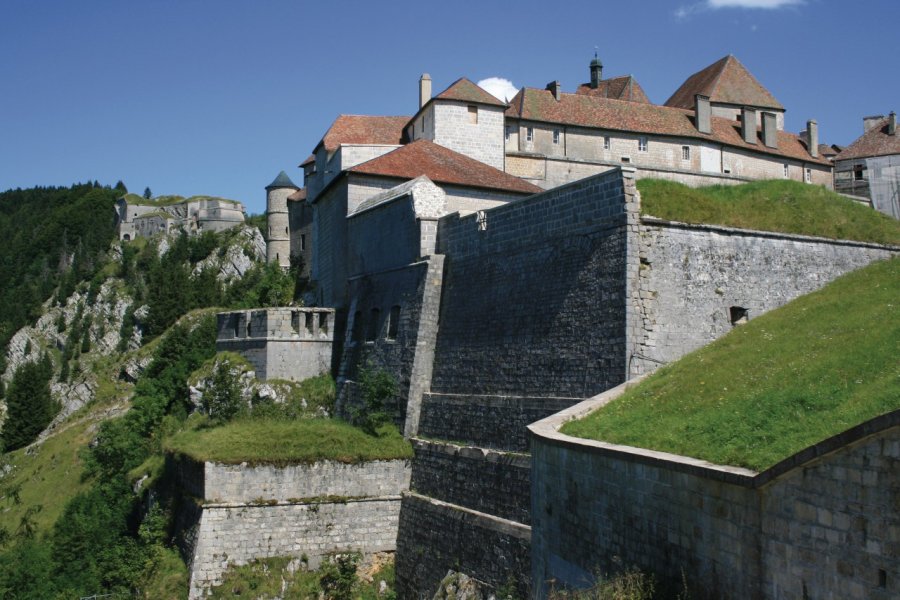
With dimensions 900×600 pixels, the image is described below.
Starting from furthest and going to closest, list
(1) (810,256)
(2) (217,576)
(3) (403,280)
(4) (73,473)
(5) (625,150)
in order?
(5) (625,150) < (4) (73,473) < (3) (403,280) < (2) (217,576) < (1) (810,256)

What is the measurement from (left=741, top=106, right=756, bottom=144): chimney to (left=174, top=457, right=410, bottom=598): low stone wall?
105 feet

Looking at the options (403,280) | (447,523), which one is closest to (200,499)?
(447,523)

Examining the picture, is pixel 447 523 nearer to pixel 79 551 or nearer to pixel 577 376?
pixel 577 376

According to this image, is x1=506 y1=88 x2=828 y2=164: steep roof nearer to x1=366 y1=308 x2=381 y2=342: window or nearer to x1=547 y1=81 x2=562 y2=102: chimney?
x1=547 y1=81 x2=562 y2=102: chimney

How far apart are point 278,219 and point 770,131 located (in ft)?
94.1

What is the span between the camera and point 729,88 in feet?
168

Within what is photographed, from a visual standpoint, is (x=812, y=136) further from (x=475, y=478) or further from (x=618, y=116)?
(x=475, y=478)

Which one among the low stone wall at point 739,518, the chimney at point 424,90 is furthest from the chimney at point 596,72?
the low stone wall at point 739,518

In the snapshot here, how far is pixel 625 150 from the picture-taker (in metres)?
46.1

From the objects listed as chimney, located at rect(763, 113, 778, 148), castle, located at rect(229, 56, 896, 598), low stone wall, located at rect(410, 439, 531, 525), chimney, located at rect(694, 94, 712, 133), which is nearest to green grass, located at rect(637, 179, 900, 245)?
castle, located at rect(229, 56, 896, 598)

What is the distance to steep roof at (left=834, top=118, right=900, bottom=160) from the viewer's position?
4134cm

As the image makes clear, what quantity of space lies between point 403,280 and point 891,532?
19.7 meters

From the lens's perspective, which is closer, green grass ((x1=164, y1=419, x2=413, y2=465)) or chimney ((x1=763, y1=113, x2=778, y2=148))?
green grass ((x1=164, y1=419, x2=413, y2=465))

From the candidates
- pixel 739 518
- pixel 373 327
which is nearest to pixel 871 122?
pixel 373 327
